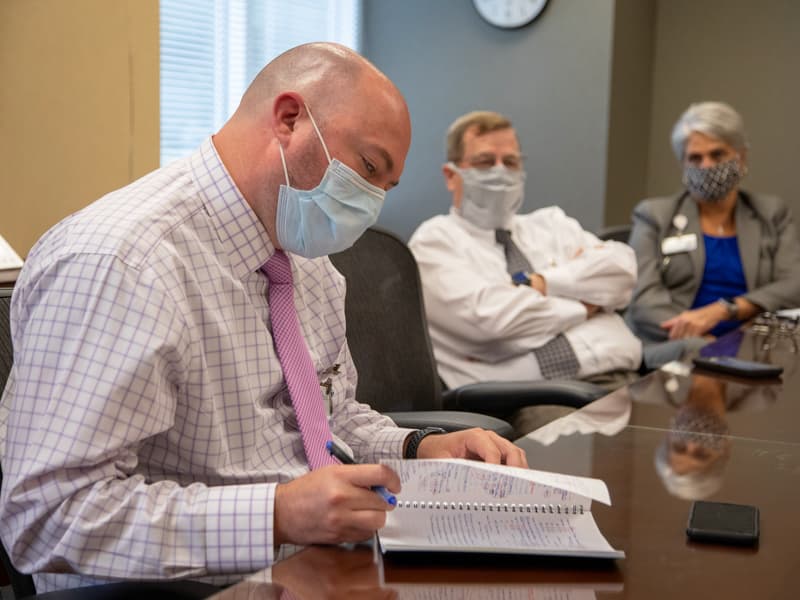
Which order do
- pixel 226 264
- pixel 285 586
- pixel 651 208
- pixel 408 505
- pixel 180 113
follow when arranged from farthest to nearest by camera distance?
pixel 180 113
pixel 651 208
pixel 226 264
pixel 408 505
pixel 285 586

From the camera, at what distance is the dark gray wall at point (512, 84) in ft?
16.0

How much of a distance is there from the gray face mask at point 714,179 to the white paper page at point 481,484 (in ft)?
9.52

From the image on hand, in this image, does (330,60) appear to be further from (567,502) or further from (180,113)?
(180,113)

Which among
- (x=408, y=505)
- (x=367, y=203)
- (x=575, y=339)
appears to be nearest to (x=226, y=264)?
(x=367, y=203)

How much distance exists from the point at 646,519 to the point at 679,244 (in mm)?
2751

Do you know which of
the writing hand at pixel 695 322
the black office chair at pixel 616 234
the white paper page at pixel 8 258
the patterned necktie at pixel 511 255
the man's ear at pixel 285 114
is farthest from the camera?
the black office chair at pixel 616 234

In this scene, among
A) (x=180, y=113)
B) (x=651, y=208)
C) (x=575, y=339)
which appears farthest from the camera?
(x=180, y=113)

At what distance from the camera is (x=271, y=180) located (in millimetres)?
1342

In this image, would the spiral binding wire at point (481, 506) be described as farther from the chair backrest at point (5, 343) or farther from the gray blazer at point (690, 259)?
the gray blazer at point (690, 259)

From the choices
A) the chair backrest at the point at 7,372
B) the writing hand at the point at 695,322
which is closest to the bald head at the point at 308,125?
the chair backrest at the point at 7,372

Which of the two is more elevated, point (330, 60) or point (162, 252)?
point (330, 60)

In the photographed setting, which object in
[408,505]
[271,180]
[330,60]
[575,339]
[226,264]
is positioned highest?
[330,60]

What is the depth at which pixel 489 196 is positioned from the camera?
10.3 feet

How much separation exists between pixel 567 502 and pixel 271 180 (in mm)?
602
